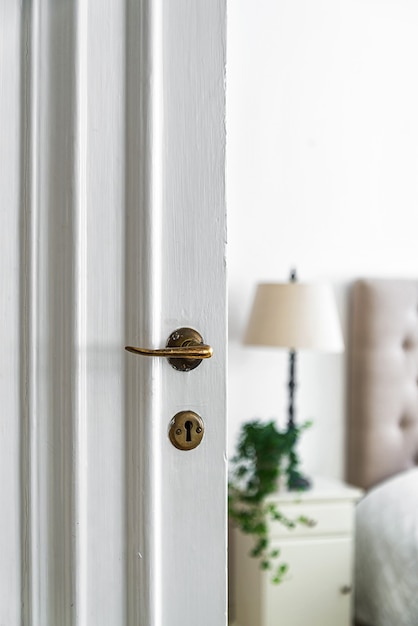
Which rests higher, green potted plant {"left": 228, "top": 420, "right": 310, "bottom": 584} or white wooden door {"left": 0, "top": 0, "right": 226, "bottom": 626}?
white wooden door {"left": 0, "top": 0, "right": 226, "bottom": 626}

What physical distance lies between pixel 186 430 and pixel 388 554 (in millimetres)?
1712

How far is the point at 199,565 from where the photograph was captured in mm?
1069

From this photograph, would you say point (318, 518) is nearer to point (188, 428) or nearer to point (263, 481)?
point (263, 481)

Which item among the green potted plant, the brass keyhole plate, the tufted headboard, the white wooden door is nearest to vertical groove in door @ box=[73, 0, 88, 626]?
the white wooden door

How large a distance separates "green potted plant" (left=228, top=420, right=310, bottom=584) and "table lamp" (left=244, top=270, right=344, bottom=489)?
0.09 metres

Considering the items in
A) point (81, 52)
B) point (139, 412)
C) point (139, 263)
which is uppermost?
point (81, 52)

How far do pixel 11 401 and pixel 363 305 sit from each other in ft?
6.90

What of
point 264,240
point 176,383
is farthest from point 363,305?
point 176,383

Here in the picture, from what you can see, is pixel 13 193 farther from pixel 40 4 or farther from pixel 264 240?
pixel 264 240

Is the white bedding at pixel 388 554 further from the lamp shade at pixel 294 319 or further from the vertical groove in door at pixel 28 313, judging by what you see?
the vertical groove in door at pixel 28 313

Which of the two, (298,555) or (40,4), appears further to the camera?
(298,555)

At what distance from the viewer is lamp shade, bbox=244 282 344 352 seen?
2596 mm

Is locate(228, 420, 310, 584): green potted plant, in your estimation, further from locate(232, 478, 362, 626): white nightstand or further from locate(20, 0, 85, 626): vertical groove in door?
locate(20, 0, 85, 626): vertical groove in door

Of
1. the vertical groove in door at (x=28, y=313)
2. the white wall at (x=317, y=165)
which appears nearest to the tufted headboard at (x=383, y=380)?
the white wall at (x=317, y=165)
